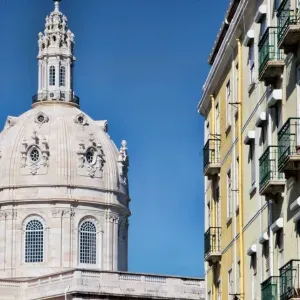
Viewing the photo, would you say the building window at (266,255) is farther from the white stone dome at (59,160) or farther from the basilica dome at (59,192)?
the white stone dome at (59,160)

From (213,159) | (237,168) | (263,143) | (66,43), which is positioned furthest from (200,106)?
(66,43)

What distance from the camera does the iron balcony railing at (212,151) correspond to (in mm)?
40031

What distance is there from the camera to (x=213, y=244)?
131ft

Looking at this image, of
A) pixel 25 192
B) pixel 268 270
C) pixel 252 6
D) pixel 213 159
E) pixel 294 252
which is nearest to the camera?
pixel 294 252

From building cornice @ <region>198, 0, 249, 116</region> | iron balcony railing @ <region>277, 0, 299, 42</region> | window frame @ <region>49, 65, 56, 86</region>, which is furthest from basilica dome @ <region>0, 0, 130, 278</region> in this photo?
iron balcony railing @ <region>277, 0, 299, 42</region>

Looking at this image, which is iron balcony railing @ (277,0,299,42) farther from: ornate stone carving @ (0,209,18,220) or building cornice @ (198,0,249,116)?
ornate stone carving @ (0,209,18,220)

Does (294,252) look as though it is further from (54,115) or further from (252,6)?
(54,115)

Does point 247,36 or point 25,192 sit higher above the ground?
point 25,192

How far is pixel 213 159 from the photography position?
132 feet

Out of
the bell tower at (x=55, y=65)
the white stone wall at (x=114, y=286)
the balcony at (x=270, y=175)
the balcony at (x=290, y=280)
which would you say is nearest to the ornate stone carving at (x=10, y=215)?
the bell tower at (x=55, y=65)

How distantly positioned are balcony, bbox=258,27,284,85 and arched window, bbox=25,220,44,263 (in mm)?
81721

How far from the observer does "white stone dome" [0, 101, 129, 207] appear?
113 meters

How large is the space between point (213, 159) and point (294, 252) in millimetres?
11007

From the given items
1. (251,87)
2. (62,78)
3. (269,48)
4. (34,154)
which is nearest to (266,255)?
(251,87)
